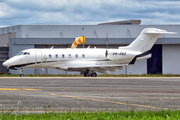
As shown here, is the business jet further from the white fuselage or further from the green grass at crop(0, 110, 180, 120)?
the green grass at crop(0, 110, 180, 120)

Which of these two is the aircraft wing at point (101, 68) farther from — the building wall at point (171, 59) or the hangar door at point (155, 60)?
the building wall at point (171, 59)

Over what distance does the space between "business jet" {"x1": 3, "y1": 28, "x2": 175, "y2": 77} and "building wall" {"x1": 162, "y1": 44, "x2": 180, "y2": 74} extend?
9.06 meters

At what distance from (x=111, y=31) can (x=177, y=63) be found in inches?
424

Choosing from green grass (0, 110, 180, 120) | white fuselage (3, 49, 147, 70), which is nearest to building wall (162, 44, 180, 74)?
white fuselage (3, 49, 147, 70)

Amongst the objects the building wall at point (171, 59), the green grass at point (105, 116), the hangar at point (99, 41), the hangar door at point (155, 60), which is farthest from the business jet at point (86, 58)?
the green grass at point (105, 116)

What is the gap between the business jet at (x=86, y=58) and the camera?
34969mm

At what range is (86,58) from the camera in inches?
1436

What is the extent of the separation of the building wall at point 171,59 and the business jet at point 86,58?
906cm

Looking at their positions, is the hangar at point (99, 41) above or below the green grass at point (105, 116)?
above

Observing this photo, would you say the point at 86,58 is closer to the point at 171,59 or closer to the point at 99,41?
the point at 99,41

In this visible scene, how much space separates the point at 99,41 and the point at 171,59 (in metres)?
10.6

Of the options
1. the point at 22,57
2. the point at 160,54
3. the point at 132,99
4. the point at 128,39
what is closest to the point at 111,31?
the point at 128,39

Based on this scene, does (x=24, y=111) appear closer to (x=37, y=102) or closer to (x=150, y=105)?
(x=37, y=102)

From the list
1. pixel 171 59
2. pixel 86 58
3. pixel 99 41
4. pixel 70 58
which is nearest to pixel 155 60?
pixel 171 59
